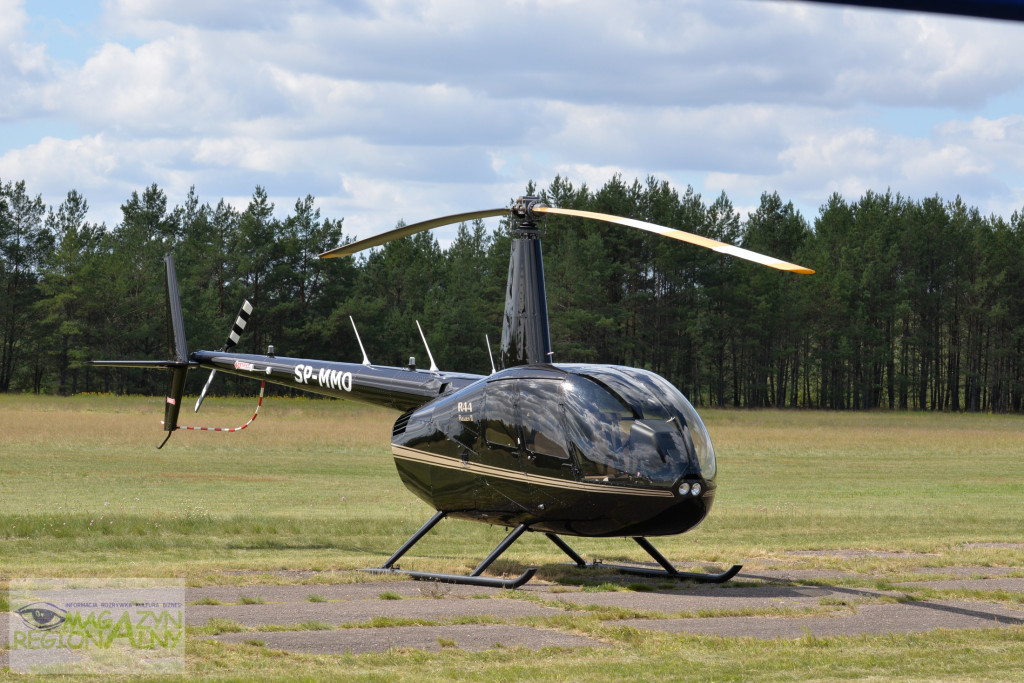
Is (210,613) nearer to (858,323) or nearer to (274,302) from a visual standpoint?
(274,302)

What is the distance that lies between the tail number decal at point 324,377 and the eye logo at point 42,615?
5.23 metres

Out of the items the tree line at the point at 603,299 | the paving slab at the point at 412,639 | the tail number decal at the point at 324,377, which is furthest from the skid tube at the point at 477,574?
the tree line at the point at 603,299

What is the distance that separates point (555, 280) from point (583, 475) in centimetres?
6332

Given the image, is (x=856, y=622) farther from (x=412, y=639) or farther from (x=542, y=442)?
(x=412, y=639)

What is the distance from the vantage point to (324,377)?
14414 mm

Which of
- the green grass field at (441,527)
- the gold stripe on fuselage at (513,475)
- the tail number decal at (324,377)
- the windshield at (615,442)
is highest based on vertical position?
the tail number decal at (324,377)

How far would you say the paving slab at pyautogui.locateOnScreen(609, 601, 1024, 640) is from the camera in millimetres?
9273

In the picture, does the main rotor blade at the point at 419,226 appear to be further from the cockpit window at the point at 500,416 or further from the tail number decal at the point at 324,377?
the tail number decal at the point at 324,377

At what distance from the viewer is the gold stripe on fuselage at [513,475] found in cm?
989

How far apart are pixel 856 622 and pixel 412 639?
162 inches

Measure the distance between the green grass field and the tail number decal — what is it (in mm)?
2239

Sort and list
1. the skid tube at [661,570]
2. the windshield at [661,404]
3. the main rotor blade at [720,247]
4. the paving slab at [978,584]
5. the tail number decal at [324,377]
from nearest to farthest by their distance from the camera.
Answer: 1. the main rotor blade at [720,247]
2. the windshield at [661,404]
3. the paving slab at [978,584]
4. the skid tube at [661,570]
5. the tail number decal at [324,377]

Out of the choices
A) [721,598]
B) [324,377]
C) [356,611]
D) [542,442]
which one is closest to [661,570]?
[721,598]

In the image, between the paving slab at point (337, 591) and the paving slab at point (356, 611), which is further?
the paving slab at point (337, 591)
